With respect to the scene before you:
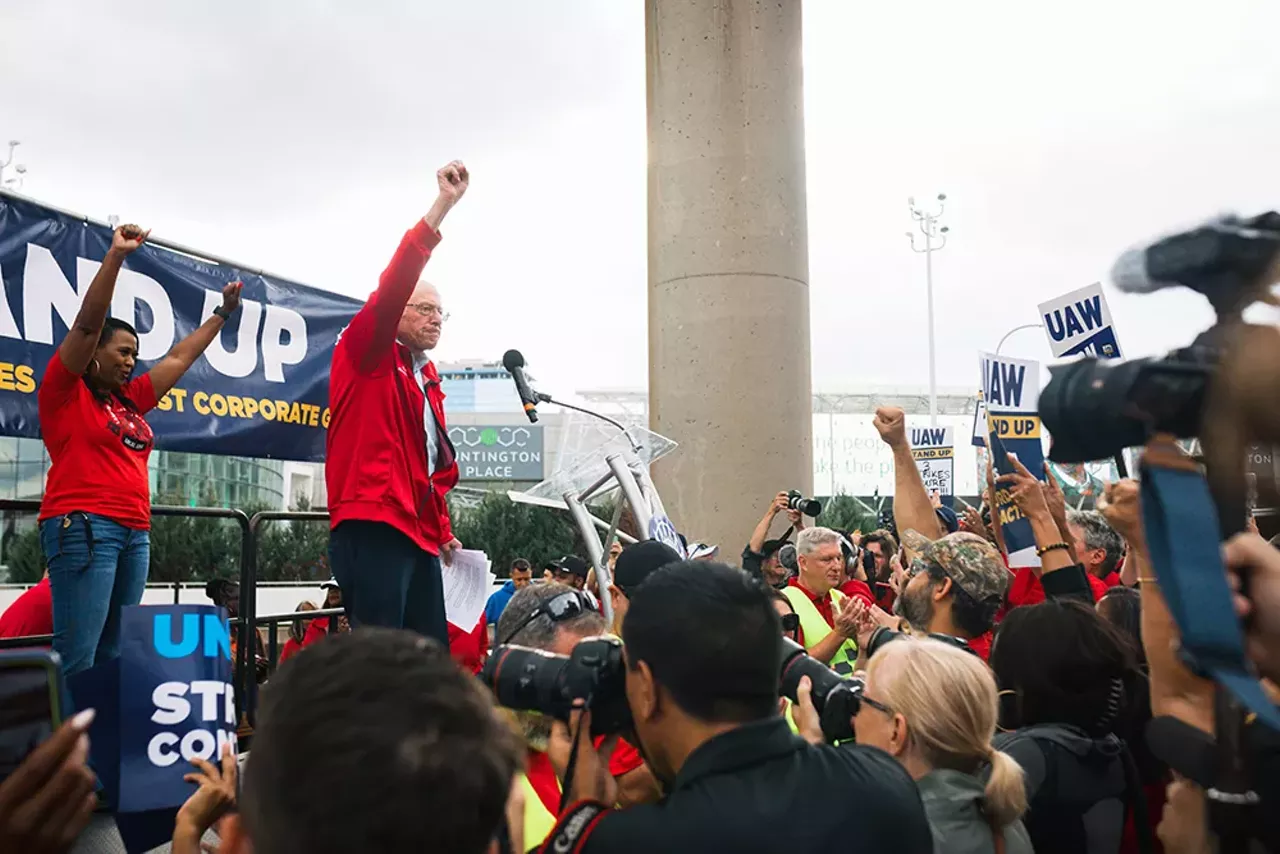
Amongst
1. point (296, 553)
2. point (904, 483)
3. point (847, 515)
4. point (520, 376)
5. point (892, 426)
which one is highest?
point (520, 376)

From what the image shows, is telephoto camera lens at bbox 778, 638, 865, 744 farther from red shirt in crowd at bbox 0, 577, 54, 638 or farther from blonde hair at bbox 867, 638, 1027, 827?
red shirt in crowd at bbox 0, 577, 54, 638

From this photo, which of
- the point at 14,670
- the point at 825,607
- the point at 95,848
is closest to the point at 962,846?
the point at 14,670

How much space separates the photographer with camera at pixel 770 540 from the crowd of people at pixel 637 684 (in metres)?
0.53

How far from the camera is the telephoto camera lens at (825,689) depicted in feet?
7.75

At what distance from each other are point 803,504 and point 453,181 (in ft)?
10.4

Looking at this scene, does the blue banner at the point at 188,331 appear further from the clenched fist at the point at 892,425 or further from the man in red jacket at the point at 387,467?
the clenched fist at the point at 892,425

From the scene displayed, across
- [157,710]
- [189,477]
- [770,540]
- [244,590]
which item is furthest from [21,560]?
[157,710]

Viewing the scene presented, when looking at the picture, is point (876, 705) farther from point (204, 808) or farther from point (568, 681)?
point (204, 808)

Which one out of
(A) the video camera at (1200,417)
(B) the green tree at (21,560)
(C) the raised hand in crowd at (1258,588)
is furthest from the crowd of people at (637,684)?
(B) the green tree at (21,560)

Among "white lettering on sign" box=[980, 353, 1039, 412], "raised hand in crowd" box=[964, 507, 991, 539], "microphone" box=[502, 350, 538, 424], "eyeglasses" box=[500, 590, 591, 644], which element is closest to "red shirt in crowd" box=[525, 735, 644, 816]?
"eyeglasses" box=[500, 590, 591, 644]

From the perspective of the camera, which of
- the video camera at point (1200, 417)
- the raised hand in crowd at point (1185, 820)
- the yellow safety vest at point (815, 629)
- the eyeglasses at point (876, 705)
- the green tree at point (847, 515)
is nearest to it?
the video camera at point (1200, 417)

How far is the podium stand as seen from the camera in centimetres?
560

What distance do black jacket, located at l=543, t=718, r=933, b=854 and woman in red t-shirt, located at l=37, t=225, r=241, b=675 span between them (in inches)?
101

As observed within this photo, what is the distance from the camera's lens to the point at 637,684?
6.40ft
